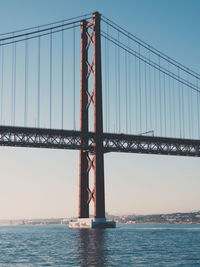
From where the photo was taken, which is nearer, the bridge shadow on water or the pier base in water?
the bridge shadow on water

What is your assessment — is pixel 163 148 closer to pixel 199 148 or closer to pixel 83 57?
pixel 199 148

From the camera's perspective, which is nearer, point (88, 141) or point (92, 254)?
point (92, 254)

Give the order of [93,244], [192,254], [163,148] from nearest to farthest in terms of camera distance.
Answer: [192,254] → [93,244] → [163,148]

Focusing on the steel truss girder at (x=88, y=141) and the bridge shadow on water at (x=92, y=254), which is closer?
the bridge shadow on water at (x=92, y=254)

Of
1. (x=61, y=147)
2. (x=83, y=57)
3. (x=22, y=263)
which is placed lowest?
(x=22, y=263)

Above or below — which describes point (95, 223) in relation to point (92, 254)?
above

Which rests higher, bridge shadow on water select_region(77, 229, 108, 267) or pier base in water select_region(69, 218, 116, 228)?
pier base in water select_region(69, 218, 116, 228)

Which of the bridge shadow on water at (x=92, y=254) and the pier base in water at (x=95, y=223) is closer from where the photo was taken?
the bridge shadow on water at (x=92, y=254)

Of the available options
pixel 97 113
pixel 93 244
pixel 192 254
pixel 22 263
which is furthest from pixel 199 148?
pixel 22 263

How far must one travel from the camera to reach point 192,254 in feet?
123

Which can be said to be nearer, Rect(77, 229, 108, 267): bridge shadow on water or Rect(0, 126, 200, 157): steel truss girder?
Rect(77, 229, 108, 267): bridge shadow on water

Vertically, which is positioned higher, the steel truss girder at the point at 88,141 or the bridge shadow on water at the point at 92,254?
the steel truss girder at the point at 88,141

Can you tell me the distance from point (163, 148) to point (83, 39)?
20.2 metres

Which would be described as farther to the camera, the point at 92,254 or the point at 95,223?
the point at 95,223
